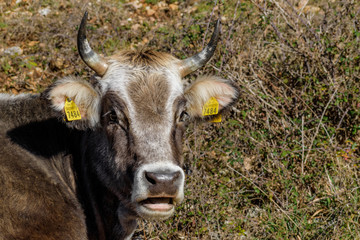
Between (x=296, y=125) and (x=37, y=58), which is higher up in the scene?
(x=296, y=125)

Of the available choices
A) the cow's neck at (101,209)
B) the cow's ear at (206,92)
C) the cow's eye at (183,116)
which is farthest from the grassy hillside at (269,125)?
the cow's eye at (183,116)

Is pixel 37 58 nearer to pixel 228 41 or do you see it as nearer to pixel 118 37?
pixel 118 37

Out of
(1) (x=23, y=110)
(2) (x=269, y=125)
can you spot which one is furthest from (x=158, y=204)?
(2) (x=269, y=125)

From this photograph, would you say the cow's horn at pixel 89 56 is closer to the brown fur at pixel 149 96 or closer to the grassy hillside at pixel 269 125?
the brown fur at pixel 149 96

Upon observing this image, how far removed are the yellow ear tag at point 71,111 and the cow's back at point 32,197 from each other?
0.50m

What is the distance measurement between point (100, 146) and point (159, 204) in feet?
3.17

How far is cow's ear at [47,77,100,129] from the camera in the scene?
4570 mm

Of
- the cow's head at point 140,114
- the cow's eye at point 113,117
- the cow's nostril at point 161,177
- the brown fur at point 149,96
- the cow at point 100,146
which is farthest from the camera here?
the cow's eye at point 113,117

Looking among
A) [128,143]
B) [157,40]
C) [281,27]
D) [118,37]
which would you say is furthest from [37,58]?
[128,143]

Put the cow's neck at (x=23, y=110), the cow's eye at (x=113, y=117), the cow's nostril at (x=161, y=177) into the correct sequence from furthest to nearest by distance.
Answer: the cow's neck at (x=23, y=110)
the cow's eye at (x=113, y=117)
the cow's nostril at (x=161, y=177)

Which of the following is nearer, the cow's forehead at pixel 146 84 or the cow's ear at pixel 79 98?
the cow's forehead at pixel 146 84

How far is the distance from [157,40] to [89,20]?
2.41 metres

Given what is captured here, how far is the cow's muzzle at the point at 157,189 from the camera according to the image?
391 centimetres

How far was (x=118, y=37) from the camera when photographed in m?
8.78
